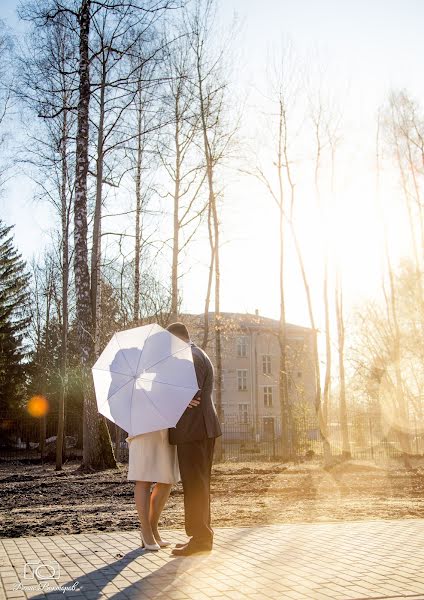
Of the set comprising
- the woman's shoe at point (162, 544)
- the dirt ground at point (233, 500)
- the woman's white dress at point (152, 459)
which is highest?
the woman's white dress at point (152, 459)

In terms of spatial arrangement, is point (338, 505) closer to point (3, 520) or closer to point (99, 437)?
point (3, 520)

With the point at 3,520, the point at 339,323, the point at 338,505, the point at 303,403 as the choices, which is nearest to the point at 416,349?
the point at 339,323

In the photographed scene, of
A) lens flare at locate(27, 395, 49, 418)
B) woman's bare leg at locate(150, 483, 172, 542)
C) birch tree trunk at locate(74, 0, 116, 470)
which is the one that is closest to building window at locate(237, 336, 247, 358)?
lens flare at locate(27, 395, 49, 418)

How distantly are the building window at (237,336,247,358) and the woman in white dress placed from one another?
55.7 m

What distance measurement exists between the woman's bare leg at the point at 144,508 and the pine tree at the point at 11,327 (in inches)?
1108

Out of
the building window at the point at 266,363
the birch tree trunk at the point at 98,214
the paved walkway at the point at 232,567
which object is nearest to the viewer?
the paved walkway at the point at 232,567

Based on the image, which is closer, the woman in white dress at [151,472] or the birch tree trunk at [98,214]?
the woman in white dress at [151,472]

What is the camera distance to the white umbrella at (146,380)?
18.0 feet

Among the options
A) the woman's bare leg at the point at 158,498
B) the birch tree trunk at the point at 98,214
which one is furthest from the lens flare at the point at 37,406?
the woman's bare leg at the point at 158,498

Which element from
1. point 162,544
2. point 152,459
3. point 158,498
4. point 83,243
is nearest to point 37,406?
point 83,243

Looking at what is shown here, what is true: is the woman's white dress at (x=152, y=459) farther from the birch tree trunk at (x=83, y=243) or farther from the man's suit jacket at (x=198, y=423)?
the birch tree trunk at (x=83, y=243)

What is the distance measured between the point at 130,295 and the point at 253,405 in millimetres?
30691

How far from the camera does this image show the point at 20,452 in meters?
29.6

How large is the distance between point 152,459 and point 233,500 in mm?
5797
